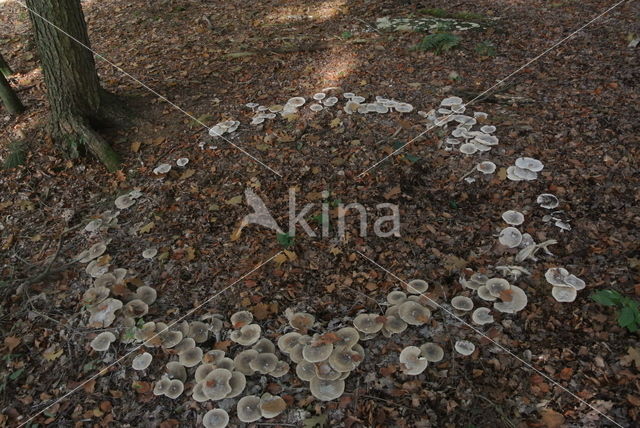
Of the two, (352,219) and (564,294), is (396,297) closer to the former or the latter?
(352,219)

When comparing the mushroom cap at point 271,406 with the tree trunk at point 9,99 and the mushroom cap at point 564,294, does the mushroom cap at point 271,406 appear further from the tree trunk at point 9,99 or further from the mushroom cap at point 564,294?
the tree trunk at point 9,99

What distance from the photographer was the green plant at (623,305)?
3467 millimetres

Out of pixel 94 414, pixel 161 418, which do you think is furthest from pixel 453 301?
pixel 94 414

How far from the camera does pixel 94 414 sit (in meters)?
3.46

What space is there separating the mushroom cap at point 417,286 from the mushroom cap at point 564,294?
1146 millimetres

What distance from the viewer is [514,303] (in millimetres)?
3770

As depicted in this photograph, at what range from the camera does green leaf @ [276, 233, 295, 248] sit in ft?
15.2

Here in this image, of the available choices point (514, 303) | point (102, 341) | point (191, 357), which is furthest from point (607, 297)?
point (102, 341)

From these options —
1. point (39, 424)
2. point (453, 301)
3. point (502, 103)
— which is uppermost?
point (502, 103)

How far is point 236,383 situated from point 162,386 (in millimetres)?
660

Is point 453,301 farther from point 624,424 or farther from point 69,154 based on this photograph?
point 69,154

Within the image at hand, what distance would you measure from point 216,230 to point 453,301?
279 cm

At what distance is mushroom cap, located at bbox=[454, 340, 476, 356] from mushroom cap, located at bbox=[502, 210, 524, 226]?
1.60 meters

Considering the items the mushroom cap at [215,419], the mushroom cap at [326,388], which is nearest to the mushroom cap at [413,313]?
the mushroom cap at [326,388]
